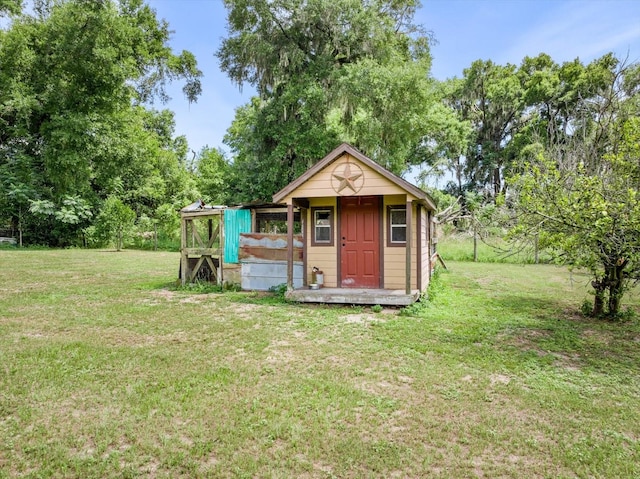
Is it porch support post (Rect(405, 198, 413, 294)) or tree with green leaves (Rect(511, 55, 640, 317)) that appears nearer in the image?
tree with green leaves (Rect(511, 55, 640, 317))

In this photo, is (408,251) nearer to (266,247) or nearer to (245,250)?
(266,247)

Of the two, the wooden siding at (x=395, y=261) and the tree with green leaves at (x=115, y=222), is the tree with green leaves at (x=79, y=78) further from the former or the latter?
the wooden siding at (x=395, y=261)

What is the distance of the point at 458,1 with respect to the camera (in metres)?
10.6

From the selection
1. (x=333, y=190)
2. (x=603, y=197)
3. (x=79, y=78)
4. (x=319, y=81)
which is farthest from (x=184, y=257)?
(x=79, y=78)

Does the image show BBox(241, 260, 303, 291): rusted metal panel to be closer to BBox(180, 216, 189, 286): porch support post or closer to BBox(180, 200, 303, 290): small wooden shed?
BBox(180, 200, 303, 290): small wooden shed

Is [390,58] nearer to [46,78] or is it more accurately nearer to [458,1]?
[458,1]

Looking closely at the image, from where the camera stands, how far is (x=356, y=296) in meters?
7.82

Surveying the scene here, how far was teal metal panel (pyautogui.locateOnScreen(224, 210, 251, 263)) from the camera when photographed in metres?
9.84

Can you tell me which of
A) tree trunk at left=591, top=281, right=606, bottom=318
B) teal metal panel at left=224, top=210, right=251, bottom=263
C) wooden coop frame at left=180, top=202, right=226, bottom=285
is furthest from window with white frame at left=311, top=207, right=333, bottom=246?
tree trunk at left=591, top=281, right=606, bottom=318

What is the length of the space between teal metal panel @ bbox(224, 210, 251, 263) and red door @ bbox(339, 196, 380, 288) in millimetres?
2586

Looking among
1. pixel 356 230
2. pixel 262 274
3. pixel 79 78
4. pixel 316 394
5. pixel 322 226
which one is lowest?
pixel 316 394

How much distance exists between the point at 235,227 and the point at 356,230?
317 centimetres

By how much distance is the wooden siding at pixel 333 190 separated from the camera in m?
7.80

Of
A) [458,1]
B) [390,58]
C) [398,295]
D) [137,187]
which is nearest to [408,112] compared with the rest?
[390,58]
